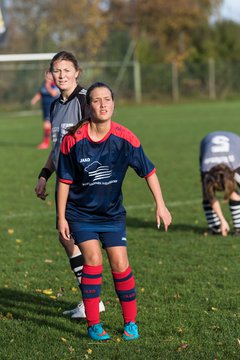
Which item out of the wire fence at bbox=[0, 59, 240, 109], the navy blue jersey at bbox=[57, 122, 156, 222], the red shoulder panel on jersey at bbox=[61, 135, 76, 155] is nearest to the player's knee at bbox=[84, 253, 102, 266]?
the navy blue jersey at bbox=[57, 122, 156, 222]

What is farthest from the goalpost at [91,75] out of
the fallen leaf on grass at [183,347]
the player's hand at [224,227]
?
the fallen leaf on grass at [183,347]

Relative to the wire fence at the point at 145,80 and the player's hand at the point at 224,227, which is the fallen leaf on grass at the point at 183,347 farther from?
the wire fence at the point at 145,80

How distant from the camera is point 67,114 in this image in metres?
5.95

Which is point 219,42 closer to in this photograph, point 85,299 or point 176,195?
point 176,195

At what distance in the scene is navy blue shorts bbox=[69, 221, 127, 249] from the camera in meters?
5.44

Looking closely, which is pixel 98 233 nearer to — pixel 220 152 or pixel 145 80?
pixel 220 152

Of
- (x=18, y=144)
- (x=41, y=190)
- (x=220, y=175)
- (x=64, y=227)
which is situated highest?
(x=41, y=190)

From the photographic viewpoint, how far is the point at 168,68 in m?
45.2

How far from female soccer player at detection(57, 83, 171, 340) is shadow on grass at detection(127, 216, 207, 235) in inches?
165

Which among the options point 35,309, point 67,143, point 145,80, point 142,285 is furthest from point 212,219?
point 145,80

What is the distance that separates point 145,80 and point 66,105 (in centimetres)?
3826

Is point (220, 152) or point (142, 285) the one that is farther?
point (220, 152)

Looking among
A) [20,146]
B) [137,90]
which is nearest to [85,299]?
[20,146]

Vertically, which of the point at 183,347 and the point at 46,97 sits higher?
the point at 46,97
